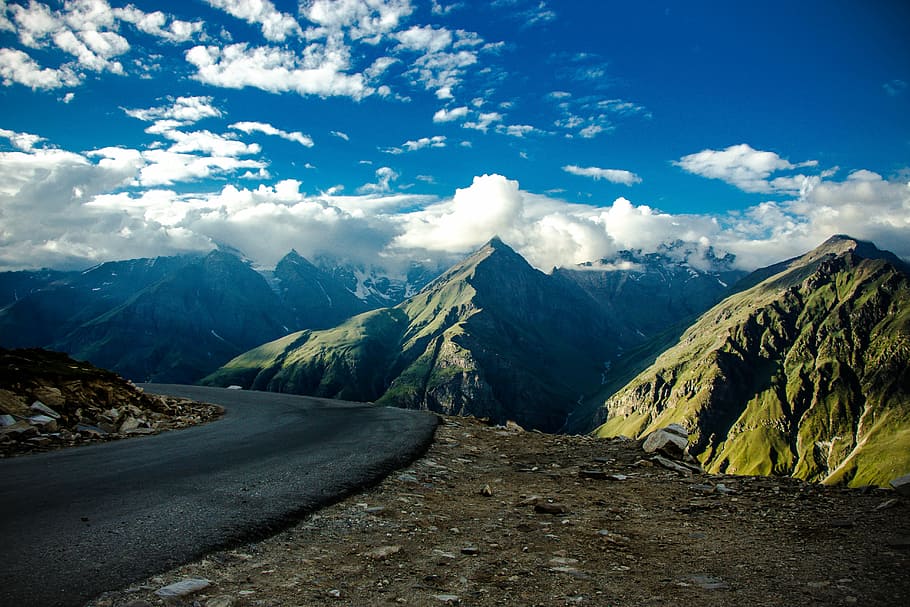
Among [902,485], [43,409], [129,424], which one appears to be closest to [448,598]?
[902,485]

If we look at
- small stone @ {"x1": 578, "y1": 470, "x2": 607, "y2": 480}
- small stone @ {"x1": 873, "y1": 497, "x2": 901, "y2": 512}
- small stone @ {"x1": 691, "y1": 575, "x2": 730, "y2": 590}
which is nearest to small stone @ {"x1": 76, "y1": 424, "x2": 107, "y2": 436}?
small stone @ {"x1": 578, "y1": 470, "x2": 607, "y2": 480}

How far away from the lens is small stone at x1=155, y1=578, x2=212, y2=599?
6.75m

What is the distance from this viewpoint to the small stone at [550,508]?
11562 mm

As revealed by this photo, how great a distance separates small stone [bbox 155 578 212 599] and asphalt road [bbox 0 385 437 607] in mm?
696

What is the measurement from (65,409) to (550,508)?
24045mm

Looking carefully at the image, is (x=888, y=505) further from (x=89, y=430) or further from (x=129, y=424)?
(x=129, y=424)

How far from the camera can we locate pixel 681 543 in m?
9.33

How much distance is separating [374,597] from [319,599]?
29.4 inches

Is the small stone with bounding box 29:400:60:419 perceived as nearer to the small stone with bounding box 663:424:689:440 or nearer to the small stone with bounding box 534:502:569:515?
the small stone with bounding box 534:502:569:515

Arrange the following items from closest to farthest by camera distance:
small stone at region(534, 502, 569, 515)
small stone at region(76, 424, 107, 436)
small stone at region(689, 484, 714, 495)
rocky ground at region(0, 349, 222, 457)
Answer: small stone at region(534, 502, 569, 515)
small stone at region(689, 484, 714, 495)
rocky ground at region(0, 349, 222, 457)
small stone at region(76, 424, 107, 436)

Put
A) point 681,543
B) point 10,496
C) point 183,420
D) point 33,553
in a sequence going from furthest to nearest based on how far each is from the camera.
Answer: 1. point 183,420
2. point 10,496
3. point 681,543
4. point 33,553

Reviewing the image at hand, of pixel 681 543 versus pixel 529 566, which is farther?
pixel 681 543

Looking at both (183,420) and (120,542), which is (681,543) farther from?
(183,420)

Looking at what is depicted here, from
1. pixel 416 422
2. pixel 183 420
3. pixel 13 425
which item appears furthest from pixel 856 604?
pixel 183 420
